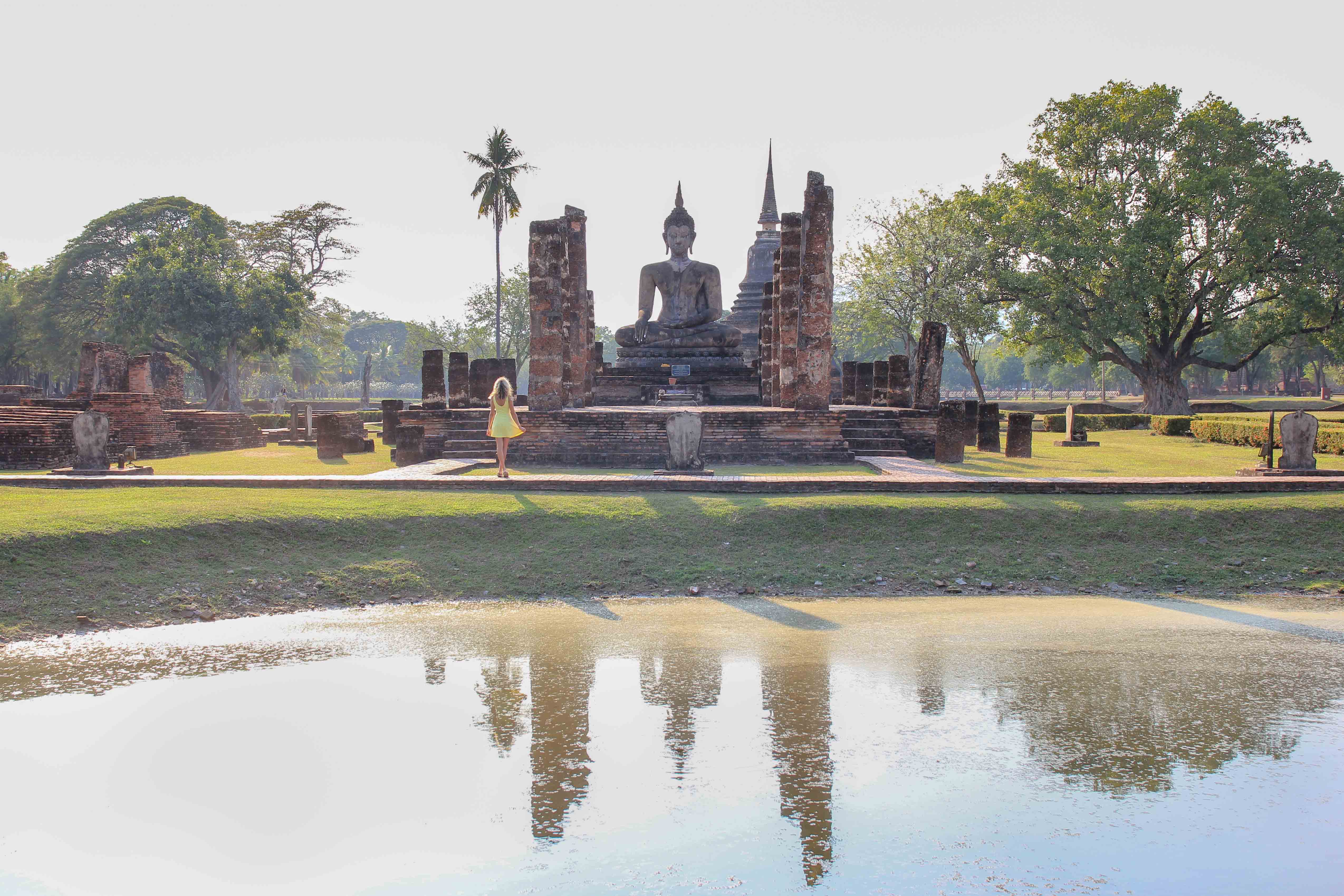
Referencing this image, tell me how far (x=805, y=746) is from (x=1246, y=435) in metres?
18.4

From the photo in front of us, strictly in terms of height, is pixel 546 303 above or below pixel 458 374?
above

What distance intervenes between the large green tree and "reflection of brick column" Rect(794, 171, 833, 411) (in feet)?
53.1

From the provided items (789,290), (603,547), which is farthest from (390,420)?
(603,547)

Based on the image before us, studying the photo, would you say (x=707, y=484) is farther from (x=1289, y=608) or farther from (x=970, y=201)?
(x=970, y=201)

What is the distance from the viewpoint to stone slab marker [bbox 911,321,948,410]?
54.9 feet

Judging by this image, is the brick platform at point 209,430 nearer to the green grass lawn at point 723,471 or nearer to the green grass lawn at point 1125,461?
the green grass lawn at point 723,471

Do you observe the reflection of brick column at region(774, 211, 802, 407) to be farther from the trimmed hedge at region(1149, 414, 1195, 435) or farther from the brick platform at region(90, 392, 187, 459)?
the trimmed hedge at region(1149, 414, 1195, 435)

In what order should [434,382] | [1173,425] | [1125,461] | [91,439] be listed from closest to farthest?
[91,439], [1125,461], [434,382], [1173,425]

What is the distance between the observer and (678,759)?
4426 millimetres

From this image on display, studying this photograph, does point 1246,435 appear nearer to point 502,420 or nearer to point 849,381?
point 849,381

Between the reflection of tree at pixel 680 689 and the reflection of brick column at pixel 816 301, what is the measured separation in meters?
9.50

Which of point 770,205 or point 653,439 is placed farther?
point 770,205

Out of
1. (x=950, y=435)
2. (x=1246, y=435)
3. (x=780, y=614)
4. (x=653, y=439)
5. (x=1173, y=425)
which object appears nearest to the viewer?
(x=780, y=614)

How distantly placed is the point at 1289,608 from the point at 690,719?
508cm
